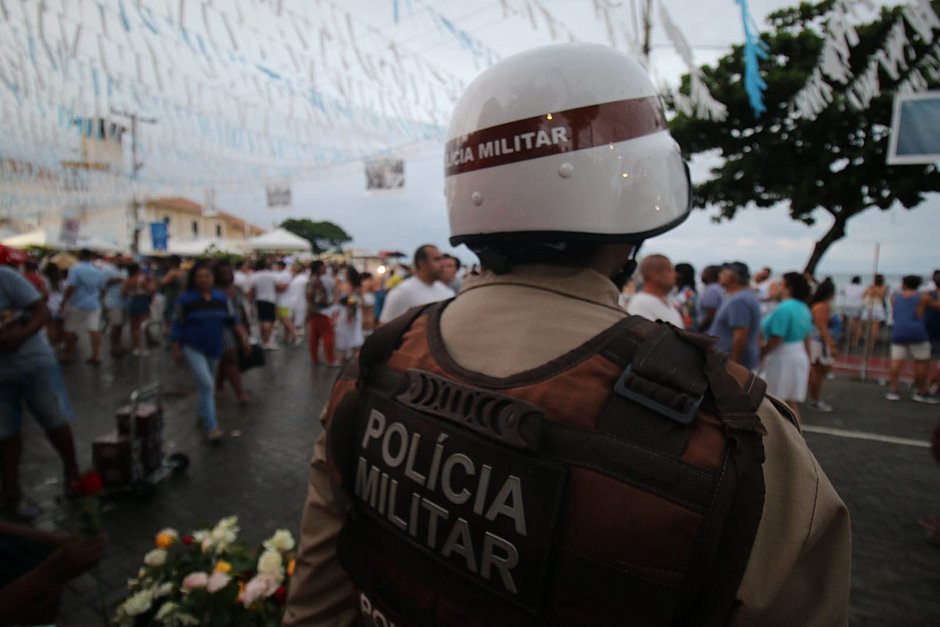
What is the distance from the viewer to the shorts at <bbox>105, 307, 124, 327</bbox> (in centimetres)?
947

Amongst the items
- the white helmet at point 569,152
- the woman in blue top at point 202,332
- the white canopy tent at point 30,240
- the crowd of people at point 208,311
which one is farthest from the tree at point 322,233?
the white helmet at point 569,152

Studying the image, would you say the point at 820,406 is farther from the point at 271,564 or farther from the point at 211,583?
the point at 211,583

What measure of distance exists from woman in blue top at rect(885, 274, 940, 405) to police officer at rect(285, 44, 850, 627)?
8.42 meters

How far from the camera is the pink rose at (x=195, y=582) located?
2.02m

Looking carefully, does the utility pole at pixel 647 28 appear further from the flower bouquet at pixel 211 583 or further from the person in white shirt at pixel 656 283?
the flower bouquet at pixel 211 583

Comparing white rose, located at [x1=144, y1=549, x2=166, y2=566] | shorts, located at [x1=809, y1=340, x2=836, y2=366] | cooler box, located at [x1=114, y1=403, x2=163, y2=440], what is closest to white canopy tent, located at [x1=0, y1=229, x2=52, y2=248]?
cooler box, located at [x1=114, y1=403, x2=163, y2=440]

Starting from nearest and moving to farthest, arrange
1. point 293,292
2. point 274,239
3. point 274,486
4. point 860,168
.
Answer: point 274,486 < point 293,292 < point 860,168 < point 274,239

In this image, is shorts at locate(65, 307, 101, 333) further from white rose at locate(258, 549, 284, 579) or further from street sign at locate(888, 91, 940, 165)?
street sign at locate(888, 91, 940, 165)

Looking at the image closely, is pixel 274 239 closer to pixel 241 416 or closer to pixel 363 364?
pixel 241 416

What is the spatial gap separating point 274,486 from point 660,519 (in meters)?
4.14

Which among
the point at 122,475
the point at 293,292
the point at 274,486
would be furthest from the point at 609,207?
the point at 293,292

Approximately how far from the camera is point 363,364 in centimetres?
123

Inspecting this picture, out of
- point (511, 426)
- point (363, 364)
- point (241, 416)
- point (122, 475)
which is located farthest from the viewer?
point (241, 416)

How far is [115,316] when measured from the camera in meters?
9.47
